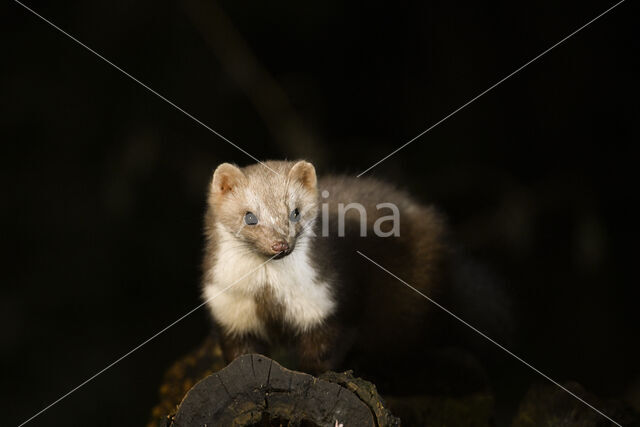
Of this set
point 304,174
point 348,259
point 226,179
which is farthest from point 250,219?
point 348,259

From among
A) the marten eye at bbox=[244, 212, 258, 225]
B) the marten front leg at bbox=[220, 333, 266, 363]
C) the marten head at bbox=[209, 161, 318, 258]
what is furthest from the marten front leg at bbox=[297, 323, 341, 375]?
the marten eye at bbox=[244, 212, 258, 225]

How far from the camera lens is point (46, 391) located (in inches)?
166

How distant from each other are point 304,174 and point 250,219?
12.0 inches

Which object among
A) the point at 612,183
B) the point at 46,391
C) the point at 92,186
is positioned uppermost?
the point at 92,186

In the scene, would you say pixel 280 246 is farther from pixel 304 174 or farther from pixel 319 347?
pixel 319 347

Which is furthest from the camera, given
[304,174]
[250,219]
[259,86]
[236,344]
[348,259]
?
[259,86]

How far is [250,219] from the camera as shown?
2.70 meters

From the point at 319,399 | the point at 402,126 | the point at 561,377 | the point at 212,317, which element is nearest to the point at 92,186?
the point at 212,317

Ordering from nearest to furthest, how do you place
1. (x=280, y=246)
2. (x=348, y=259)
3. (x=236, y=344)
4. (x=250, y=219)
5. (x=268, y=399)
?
(x=268, y=399)
(x=280, y=246)
(x=250, y=219)
(x=236, y=344)
(x=348, y=259)

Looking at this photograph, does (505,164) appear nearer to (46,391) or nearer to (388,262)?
(388,262)

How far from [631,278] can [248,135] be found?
2.63 meters

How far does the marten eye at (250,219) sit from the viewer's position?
8.80 feet

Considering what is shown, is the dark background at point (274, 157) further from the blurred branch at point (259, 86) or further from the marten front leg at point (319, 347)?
the marten front leg at point (319, 347)

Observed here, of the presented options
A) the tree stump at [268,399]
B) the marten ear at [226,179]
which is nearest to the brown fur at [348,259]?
the marten ear at [226,179]
